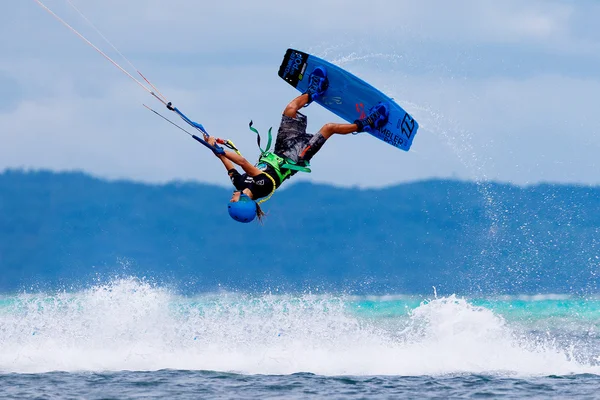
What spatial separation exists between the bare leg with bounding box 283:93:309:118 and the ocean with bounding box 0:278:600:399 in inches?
134

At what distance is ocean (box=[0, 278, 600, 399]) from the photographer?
430 inches

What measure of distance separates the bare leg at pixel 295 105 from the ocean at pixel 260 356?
11.1 feet

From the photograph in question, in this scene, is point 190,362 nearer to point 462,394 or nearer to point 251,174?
point 251,174

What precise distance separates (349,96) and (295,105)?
41.4 inches

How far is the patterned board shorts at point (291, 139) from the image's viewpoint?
11.7 metres

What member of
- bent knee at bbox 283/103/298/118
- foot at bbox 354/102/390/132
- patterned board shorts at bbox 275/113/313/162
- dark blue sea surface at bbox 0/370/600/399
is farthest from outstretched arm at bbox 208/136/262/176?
dark blue sea surface at bbox 0/370/600/399

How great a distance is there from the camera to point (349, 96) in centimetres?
1260

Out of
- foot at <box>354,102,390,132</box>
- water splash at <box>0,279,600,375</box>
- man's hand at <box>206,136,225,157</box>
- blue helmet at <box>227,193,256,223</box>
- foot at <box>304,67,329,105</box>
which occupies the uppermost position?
foot at <box>304,67,329,105</box>

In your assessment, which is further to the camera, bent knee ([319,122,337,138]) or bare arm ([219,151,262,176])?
bent knee ([319,122,337,138])

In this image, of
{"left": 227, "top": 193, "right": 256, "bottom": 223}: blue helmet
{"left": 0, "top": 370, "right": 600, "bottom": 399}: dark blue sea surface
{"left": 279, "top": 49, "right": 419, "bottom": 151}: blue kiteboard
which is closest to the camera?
{"left": 0, "top": 370, "right": 600, "bottom": 399}: dark blue sea surface

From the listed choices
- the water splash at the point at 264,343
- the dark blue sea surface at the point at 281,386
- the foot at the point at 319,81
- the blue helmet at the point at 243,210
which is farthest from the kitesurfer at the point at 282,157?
the water splash at the point at 264,343

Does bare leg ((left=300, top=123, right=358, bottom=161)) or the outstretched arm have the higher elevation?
bare leg ((left=300, top=123, right=358, bottom=161))

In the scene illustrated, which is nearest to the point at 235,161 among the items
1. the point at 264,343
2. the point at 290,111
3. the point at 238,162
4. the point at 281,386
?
the point at 238,162

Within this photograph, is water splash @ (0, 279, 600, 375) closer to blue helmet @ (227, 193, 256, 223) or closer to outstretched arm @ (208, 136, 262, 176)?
blue helmet @ (227, 193, 256, 223)
